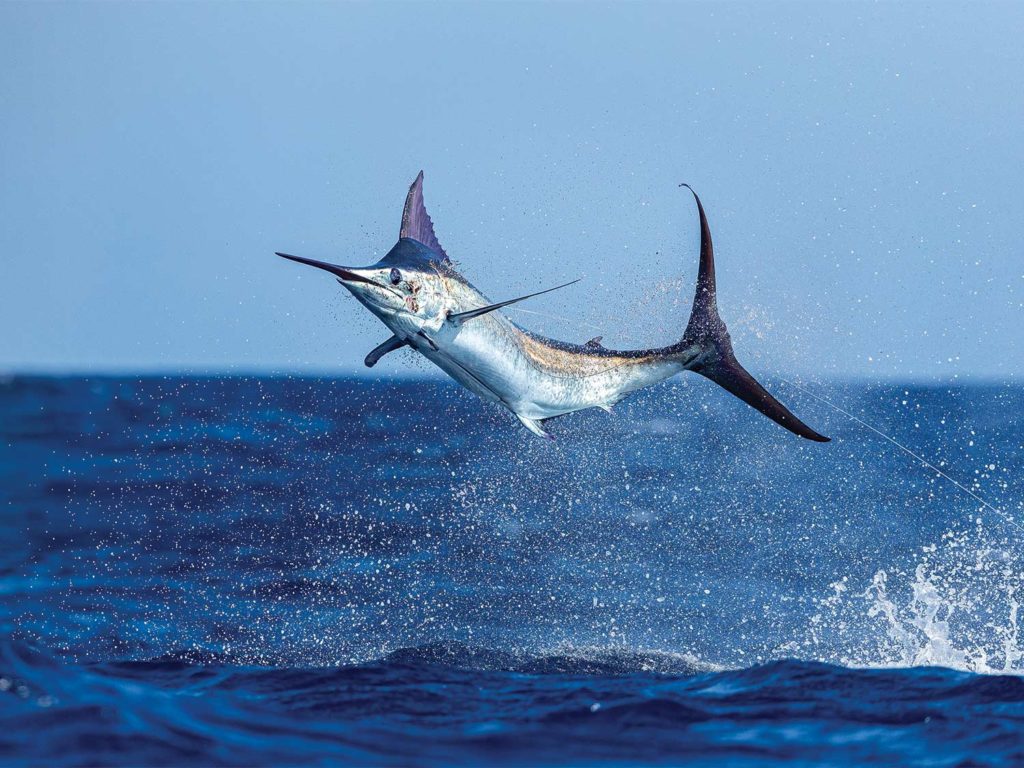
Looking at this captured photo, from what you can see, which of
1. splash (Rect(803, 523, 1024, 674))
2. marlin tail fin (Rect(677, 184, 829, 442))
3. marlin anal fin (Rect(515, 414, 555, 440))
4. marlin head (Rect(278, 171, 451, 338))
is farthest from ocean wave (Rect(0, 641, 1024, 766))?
marlin head (Rect(278, 171, 451, 338))

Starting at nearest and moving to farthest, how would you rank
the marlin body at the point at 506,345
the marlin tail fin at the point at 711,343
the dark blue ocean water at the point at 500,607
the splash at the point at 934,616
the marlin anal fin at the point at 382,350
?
the dark blue ocean water at the point at 500,607, the marlin body at the point at 506,345, the marlin anal fin at the point at 382,350, the marlin tail fin at the point at 711,343, the splash at the point at 934,616

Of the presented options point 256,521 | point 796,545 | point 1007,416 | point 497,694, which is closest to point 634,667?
point 497,694

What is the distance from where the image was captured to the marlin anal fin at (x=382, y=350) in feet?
19.8

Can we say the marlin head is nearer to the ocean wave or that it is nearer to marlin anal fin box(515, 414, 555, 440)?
marlin anal fin box(515, 414, 555, 440)

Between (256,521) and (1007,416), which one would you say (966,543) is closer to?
(256,521)

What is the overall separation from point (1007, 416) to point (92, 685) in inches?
2033

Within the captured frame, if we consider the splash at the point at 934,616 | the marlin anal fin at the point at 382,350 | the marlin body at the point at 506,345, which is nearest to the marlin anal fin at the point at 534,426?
the marlin body at the point at 506,345

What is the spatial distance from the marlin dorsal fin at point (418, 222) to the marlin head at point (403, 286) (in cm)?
27

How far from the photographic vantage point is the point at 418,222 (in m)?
6.30

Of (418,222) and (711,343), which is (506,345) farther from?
(711,343)

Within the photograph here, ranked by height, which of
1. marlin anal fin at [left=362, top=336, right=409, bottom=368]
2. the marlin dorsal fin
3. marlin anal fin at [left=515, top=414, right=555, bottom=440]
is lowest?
marlin anal fin at [left=515, top=414, right=555, bottom=440]

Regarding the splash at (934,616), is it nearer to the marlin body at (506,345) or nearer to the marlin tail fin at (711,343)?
the marlin tail fin at (711,343)

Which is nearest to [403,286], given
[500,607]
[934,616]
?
[500,607]

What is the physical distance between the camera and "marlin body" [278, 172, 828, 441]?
555cm
